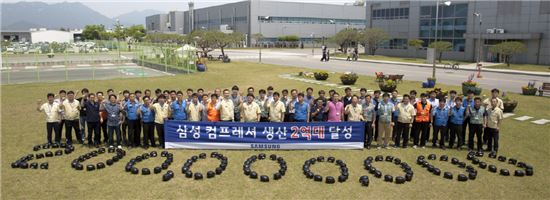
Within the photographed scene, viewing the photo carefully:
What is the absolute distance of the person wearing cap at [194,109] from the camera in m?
12.6

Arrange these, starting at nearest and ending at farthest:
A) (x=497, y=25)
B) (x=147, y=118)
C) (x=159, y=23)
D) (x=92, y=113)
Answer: (x=147, y=118)
(x=92, y=113)
(x=497, y=25)
(x=159, y=23)

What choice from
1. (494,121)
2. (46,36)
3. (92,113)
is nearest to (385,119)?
(494,121)

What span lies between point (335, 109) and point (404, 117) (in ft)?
6.97

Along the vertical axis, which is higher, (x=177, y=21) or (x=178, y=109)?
(x=177, y=21)

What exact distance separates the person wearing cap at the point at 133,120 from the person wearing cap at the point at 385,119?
7.42 metres

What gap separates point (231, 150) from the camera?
493 inches

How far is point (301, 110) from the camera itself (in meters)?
12.7

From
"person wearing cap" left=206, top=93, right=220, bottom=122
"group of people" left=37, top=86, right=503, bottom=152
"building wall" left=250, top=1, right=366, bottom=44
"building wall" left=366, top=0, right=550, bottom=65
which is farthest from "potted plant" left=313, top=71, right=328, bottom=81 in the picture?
"building wall" left=250, top=1, right=366, bottom=44

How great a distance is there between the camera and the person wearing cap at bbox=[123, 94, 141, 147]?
40.6 ft

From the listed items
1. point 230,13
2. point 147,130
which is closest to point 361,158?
point 147,130

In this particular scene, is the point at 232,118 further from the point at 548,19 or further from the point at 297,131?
the point at 548,19

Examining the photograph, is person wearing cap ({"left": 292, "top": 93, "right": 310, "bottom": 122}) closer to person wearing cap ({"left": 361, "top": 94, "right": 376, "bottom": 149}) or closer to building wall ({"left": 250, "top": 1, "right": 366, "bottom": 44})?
person wearing cap ({"left": 361, "top": 94, "right": 376, "bottom": 149})

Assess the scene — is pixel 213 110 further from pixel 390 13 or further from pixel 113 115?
pixel 390 13

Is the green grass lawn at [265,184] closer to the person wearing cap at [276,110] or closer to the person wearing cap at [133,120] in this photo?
the person wearing cap at [133,120]
